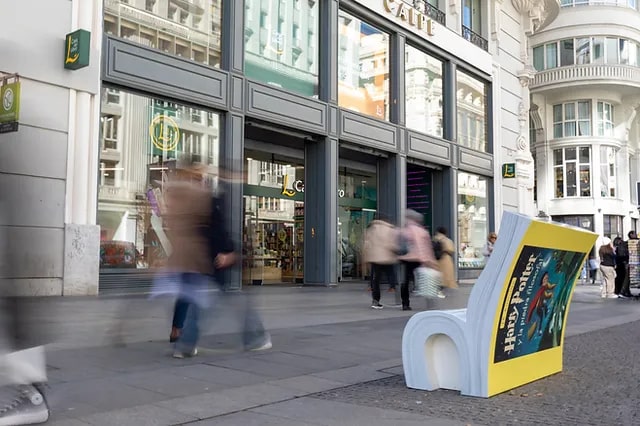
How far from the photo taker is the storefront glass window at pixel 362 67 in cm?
1886

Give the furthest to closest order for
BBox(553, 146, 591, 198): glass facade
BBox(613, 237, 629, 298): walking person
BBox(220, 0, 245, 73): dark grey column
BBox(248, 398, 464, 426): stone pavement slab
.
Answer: BBox(553, 146, 591, 198): glass facade < BBox(613, 237, 629, 298): walking person < BBox(220, 0, 245, 73): dark grey column < BBox(248, 398, 464, 426): stone pavement slab

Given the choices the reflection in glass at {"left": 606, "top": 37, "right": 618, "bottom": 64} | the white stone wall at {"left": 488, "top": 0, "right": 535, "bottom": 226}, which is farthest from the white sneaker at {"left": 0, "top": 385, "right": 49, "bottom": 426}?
the reflection in glass at {"left": 606, "top": 37, "right": 618, "bottom": 64}

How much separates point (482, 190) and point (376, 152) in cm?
745

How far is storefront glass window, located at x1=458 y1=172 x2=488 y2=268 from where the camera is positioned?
2403 centimetres

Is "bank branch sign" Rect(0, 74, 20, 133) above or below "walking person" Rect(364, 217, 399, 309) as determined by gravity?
above

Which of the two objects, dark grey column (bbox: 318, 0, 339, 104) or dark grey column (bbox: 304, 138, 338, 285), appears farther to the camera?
dark grey column (bbox: 318, 0, 339, 104)

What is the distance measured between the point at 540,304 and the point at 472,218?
20.3 meters

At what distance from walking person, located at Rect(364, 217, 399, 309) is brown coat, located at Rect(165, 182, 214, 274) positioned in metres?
5.56

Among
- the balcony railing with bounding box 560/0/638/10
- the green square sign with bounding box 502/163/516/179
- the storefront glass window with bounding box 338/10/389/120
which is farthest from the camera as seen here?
the balcony railing with bounding box 560/0/638/10

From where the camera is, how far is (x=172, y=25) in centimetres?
1447

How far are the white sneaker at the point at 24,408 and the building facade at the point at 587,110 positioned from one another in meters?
38.8

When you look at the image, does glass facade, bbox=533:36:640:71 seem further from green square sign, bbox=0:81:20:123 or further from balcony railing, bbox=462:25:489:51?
green square sign, bbox=0:81:20:123

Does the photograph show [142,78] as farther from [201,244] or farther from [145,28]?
[201,244]

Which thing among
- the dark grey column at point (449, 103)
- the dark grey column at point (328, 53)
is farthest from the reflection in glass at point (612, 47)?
the dark grey column at point (328, 53)
